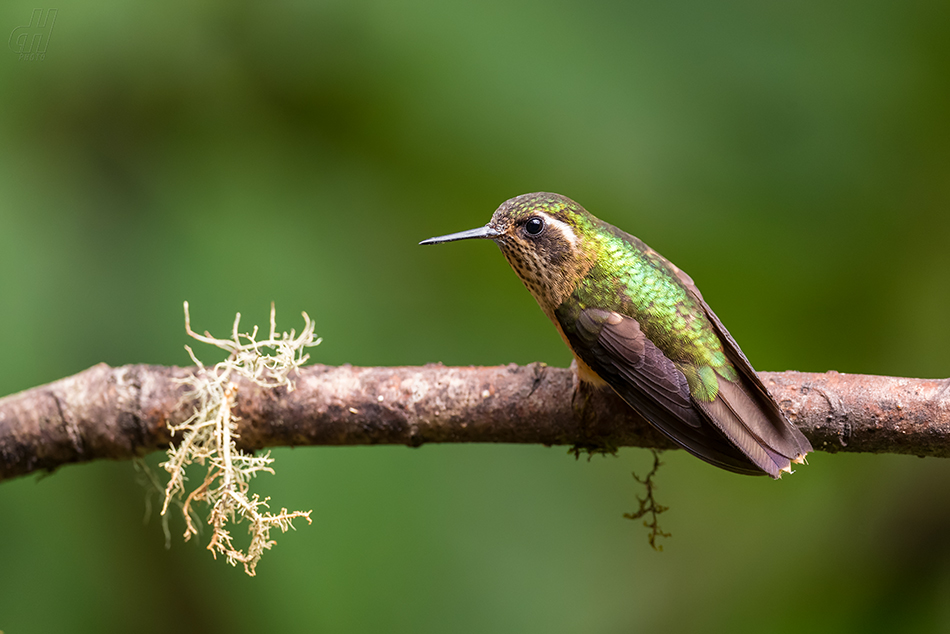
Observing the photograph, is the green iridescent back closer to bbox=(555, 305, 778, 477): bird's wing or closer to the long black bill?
bbox=(555, 305, 778, 477): bird's wing

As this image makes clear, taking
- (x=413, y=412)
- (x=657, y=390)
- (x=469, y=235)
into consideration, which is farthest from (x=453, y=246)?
(x=657, y=390)

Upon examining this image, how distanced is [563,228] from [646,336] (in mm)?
312

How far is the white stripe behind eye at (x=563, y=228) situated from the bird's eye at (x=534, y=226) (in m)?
0.02

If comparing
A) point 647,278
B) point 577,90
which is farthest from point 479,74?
point 647,278

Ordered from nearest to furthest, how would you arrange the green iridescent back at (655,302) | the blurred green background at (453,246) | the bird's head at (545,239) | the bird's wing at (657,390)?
the bird's wing at (657,390), the green iridescent back at (655,302), the bird's head at (545,239), the blurred green background at (453,246)

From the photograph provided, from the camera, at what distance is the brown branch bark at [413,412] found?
1394mm

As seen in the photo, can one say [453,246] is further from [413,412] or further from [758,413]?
[758,413]

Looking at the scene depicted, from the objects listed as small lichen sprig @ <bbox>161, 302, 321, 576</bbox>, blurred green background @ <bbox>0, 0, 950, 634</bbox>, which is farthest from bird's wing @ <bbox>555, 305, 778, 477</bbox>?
blurred green background @ <bbox>0, 0, 950, 634</bbox>

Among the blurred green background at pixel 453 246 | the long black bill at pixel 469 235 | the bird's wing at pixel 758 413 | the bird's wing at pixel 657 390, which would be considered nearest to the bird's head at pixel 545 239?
the long black bill at pixel 469 235

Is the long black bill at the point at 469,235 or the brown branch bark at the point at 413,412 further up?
the long black bill at the point at 469,235

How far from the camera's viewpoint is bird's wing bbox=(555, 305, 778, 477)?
1382 mm

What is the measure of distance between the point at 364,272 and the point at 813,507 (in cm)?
178

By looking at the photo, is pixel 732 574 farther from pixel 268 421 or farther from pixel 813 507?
pixel 268 421

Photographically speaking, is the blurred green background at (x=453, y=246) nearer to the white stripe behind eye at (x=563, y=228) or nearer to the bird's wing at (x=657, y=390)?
the white stripe behind eye at (x=563, y=228)
